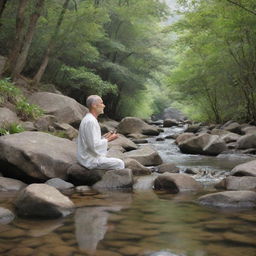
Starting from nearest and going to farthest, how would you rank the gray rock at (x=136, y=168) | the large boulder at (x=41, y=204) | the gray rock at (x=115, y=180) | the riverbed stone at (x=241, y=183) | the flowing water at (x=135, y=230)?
the flowing water at (x=135, y=230), the large boulder at (x=41, y=204), the riverbed stone at (x=241, y=183), the gray rock at (x=115, y=180), the gray rock at (x=136, y=168)

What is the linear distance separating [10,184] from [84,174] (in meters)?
1.28

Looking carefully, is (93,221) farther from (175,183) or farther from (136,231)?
(175,183)

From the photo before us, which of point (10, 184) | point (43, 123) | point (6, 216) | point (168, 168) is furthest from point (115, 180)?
point (43, 123)

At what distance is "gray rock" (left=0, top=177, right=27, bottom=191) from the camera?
6404 millimetres

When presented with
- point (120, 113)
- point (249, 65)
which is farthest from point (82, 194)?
point (120, 113)

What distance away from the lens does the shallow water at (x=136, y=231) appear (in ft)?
11.5

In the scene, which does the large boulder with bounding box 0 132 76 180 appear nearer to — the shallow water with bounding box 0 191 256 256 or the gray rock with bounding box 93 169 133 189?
the gray rock with bounding box 93 169 133 189

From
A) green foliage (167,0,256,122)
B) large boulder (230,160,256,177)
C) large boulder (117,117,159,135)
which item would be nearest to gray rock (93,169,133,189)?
large boulder (230,160,256,177)

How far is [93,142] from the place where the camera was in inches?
266

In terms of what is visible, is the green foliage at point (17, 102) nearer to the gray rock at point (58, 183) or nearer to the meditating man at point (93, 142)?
the meditating man at point (93, 142)

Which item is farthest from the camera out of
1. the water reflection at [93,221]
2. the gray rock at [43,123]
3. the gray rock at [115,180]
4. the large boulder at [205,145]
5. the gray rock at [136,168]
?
the large boulder at [205,145]

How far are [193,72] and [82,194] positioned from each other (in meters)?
17.5

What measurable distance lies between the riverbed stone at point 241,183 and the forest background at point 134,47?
6.97 meters

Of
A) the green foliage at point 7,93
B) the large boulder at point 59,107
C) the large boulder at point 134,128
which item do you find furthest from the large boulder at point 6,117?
the large boulder at point 134,128
